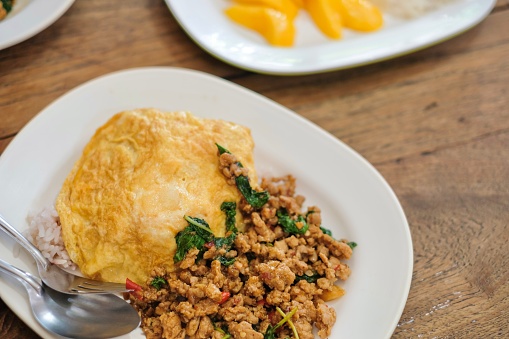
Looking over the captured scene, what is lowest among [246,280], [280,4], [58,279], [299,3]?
[246,280]

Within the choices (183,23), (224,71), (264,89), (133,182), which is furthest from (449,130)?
(133,182)

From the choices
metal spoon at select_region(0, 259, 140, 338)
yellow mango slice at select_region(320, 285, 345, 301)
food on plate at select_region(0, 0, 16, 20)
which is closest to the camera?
metal spoon at select_region(0, 259, 140, 338)

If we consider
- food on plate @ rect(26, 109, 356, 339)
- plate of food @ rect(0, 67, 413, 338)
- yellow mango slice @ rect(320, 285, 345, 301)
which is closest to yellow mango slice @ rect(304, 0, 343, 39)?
plate of food @ rect(0, 67, 413, 338)

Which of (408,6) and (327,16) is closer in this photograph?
(327,16)

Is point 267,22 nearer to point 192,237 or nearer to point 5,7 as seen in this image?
point 5,7

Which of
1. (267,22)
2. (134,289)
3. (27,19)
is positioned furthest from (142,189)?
(267,22)

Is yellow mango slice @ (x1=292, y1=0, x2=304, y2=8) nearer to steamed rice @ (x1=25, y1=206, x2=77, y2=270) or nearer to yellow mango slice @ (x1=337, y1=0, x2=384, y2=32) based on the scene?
yellow mango slice @ (x1=337, y1=0, x2=384, y2=32)

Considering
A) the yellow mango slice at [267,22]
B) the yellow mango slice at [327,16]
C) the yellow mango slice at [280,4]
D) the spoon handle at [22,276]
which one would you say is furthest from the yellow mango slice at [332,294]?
the yellow mango slice at [280,4]
